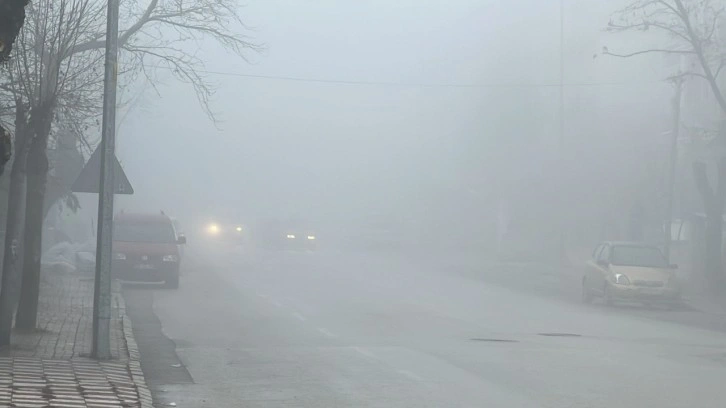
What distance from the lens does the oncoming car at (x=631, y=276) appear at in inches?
994

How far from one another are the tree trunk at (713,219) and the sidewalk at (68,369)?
61.2ft

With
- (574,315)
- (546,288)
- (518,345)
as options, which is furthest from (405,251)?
(518,345)

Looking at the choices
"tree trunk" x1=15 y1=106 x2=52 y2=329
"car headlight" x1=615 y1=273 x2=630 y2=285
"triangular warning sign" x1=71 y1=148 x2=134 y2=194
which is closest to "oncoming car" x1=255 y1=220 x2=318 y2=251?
"car headlight" x1=615 y1=273 x2=630 y2=285

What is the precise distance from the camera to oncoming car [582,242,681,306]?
82.8ft

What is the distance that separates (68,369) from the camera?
11320 mm

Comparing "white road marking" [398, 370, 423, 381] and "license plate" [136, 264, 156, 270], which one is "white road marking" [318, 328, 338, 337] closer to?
"white road marking" [398, 370, 423, 381]

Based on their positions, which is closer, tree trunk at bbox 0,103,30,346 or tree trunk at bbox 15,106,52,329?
tree trunk at bbox 0,103,30,346

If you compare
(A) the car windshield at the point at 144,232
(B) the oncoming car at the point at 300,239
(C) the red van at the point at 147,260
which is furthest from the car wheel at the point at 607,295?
(B) the oncoming car at the point at 300,239

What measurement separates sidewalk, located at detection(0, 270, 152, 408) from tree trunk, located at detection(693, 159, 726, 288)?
61.2 ft

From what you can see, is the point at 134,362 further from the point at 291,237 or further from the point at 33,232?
the point at 291,237

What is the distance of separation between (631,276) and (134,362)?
15806mm

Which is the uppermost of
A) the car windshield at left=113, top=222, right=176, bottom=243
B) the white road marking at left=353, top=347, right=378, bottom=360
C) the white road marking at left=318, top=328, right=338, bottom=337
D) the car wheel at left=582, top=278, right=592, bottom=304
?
the car windshield at left=113, top=222, right=176, bottom=243

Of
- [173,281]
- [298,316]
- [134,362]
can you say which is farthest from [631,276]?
[134,362]

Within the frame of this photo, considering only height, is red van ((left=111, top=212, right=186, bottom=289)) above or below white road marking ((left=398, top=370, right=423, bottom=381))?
above
